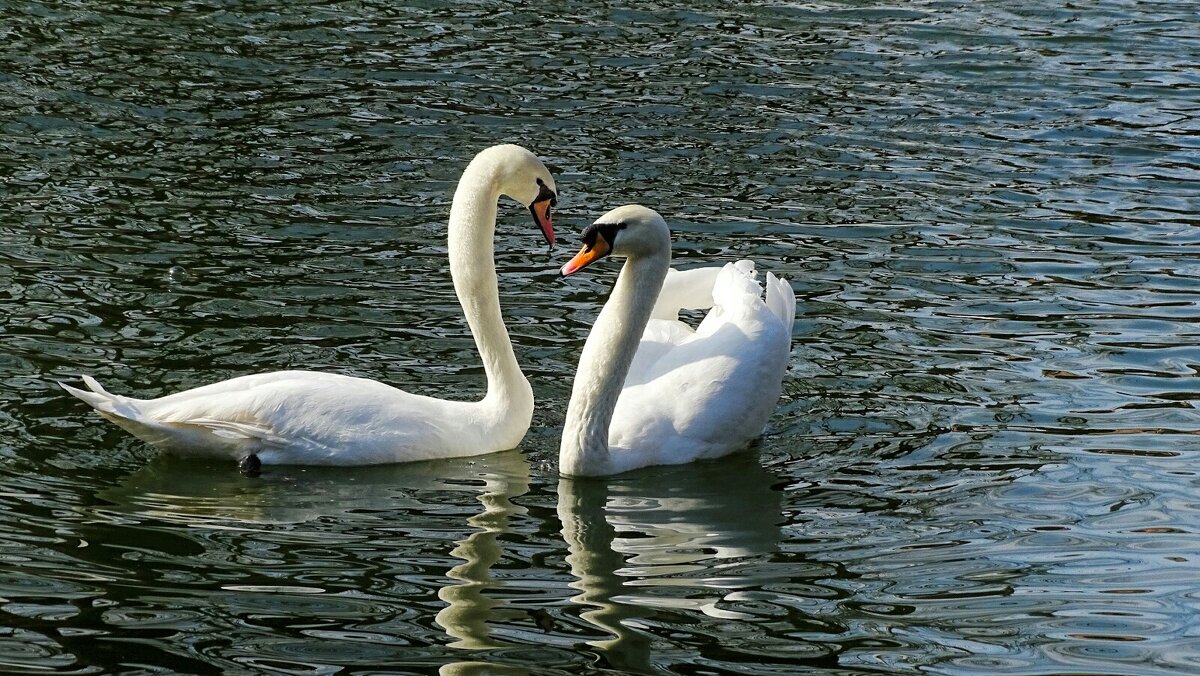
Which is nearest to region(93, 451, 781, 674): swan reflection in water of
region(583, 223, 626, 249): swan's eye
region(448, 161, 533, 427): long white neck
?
region(448, 161, 533, 427): long white neck

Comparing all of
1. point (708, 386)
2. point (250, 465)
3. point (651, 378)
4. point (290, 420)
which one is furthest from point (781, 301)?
point (250, 465)

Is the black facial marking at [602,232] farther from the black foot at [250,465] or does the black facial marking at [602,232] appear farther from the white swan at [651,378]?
the black foot at [250,465]

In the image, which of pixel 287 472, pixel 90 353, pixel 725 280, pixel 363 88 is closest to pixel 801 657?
pixel 287 472

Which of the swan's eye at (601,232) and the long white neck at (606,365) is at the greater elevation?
the swan's eye at (601,232)

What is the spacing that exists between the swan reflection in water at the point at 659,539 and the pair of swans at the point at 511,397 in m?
0.17

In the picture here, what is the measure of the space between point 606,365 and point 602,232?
0.62 metres

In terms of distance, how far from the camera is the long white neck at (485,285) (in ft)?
26.5

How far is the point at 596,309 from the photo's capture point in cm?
1020

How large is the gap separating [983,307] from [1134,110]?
4936 millimetres

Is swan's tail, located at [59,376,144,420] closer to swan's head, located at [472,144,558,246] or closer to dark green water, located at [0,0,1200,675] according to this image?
dark green water, located at [0,0,1200,675]

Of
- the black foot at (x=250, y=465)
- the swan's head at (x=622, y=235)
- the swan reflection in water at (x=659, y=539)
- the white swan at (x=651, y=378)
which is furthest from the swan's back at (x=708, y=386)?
the black foot at (x=250, y=465)

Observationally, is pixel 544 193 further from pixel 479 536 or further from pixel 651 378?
pixel 479 536

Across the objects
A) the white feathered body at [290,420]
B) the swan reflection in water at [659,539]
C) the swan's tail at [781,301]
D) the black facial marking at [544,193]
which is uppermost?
the black facial marking at [544,193]

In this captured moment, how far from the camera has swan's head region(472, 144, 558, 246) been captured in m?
8.00
